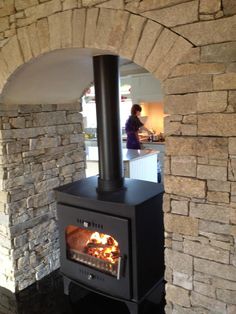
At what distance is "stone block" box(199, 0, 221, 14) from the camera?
1213mm

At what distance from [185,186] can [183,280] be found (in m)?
0.47

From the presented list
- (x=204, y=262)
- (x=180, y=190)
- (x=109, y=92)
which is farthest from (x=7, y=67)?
(x=204, y=262)

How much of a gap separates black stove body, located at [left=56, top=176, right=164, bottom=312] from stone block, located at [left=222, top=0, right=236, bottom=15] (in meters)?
1.04

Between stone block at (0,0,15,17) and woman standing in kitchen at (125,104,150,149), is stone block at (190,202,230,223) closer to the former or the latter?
stone block at (0,0,15,17)

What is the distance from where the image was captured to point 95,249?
2.06 meters

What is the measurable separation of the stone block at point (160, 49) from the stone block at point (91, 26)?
316 millimetres

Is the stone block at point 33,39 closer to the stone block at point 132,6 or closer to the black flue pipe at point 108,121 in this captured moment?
the black flue pipe at point 108,121

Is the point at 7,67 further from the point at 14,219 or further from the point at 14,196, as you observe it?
the point at 14,219

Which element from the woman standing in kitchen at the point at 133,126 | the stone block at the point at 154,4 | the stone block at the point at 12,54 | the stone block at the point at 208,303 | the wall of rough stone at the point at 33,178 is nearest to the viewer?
the stone block at the point at 154,4

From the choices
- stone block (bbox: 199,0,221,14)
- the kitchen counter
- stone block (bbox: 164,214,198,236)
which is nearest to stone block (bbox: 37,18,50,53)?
stone block (bbox: 199,0,221,14)

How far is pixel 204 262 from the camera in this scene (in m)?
1.41

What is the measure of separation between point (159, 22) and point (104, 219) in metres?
1.11

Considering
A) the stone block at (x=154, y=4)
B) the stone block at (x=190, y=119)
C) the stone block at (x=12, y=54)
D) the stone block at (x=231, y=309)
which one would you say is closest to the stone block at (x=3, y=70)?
the stone block at (x=12, y=54)

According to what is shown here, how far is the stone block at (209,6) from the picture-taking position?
1.21m
